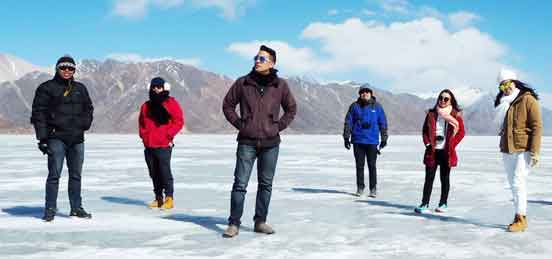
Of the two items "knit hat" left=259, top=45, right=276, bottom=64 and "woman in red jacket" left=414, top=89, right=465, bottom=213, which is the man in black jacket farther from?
"woman in red jacket" left=414, top=89, right=465, bottom=213

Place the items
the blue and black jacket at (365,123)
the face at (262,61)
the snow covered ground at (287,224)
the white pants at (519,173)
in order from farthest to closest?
the blue and black jacket at (365,123) → the white pants at (519,173) → the face at (262,61) → the snow covered ground at (287,224)

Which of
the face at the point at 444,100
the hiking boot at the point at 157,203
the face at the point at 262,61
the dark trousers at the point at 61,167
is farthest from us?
the hiking boot at the point at 157,203

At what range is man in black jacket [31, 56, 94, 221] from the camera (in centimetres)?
702

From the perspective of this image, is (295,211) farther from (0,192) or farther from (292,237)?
(0,192)

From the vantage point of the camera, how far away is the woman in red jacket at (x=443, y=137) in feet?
26.5

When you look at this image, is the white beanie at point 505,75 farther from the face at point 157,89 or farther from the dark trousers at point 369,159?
the face at point 157,89

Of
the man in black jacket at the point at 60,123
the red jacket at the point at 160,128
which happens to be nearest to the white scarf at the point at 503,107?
the red jacket at the point at 160,128

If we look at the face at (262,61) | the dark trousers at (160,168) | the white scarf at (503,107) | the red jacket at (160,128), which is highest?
the face at (262,61)

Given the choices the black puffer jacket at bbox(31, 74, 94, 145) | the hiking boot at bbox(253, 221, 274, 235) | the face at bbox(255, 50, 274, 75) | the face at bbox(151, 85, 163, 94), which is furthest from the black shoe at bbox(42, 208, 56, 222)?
the face at bbox(255, 50, 274, 75)

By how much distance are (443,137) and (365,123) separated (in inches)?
83.2

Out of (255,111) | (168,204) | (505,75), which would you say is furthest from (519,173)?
(168,204)

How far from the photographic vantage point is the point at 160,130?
837cm

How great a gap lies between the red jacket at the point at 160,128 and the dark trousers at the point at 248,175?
2309mm

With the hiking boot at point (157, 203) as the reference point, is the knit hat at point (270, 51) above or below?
above
